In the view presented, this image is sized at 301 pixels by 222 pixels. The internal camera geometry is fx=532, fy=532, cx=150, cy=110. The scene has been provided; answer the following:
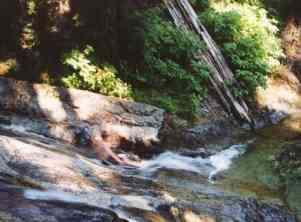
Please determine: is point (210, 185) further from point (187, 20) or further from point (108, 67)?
point (187, 20)

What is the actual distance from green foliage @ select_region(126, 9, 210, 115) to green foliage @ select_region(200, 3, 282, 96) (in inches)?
45.5

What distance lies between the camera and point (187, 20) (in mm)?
13930

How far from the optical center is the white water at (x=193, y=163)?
8.90 meters

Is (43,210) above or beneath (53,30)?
beneath

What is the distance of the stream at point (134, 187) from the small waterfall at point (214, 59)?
2.77 m

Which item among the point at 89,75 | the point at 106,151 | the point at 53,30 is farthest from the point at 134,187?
the point at 53,30

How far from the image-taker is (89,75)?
1008cm

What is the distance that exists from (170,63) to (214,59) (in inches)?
66.6

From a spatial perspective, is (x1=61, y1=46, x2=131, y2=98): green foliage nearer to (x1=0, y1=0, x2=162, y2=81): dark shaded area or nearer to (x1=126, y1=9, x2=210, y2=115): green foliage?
(x1=0, y1=0, x2=162, y2=81): dark shaded area

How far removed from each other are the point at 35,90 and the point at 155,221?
13.9ft

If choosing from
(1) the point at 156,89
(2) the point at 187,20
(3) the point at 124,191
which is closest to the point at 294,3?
(2) the point at 187,20

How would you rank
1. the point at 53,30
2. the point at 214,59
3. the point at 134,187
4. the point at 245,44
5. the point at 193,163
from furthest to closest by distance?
the point at 245,44, the point at 214,59, the point at 53,30, the point at 193,163, the point at 134,187

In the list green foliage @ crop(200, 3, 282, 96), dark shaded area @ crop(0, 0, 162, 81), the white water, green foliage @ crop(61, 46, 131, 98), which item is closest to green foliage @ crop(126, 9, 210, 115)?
dark shaded area @ crop(0, 0, 162, 81)

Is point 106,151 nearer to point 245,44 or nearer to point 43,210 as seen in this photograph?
point 43,210
